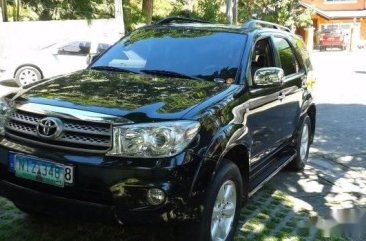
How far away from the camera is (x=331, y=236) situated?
14.9 feet

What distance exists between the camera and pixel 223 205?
12.5ft

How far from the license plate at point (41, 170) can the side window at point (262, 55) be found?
214 cm

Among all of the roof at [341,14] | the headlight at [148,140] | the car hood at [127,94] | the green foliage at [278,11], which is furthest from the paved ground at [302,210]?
the roof at [341,14]

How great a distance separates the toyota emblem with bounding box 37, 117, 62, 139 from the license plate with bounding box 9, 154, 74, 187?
Result: 0.58ft

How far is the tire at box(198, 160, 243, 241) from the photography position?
11.3 feet

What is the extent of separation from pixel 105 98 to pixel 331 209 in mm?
2880

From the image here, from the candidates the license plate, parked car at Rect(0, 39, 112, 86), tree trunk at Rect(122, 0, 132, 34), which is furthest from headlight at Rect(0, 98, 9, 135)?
tree trunk at Rect(122, 0, 132, 34)

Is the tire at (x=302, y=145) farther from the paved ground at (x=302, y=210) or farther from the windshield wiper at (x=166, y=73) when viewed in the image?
the windshield wiper at (x=166, y=73)

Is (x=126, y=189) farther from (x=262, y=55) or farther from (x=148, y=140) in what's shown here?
(x=262, y=55)

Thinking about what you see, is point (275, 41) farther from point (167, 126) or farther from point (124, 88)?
point (167, 126)

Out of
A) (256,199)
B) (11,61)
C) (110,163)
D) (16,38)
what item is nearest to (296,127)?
(256,199)

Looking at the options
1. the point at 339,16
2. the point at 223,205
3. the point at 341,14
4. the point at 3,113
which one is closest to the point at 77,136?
the point at 3,113

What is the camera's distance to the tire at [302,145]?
620 cm

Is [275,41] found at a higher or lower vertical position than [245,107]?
higher
